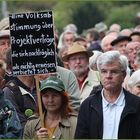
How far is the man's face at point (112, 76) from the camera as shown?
9.94 m

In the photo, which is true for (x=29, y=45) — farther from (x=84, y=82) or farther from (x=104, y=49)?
(x=104, y=49)

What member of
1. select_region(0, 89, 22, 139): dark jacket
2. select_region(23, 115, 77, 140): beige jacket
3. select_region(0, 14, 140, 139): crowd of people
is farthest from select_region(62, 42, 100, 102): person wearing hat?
select_region(0, 89, 22, 139): dark jacket

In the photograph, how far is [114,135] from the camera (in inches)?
384

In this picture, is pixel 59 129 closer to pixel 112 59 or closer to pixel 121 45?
pixel 112 59

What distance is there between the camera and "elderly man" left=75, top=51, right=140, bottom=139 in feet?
32.1

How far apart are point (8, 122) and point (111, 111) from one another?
1.12 m

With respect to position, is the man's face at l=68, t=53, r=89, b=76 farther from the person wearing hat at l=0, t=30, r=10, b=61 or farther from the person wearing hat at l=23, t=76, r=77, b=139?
the person wearing hat at l=23, t=76, r=77, b=139

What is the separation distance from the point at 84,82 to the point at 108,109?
3522 mm

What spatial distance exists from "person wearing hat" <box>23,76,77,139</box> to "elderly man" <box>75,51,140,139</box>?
283mm

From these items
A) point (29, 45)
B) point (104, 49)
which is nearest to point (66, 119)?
point (29, 45)

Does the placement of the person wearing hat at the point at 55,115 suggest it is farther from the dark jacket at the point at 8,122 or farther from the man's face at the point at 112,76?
the man's face at the point at 112,76

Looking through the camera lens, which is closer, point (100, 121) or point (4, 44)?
point (100, 121)

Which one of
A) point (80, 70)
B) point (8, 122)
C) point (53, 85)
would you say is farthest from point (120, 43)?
point (8, 122)

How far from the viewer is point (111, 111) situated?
9.88 metres
